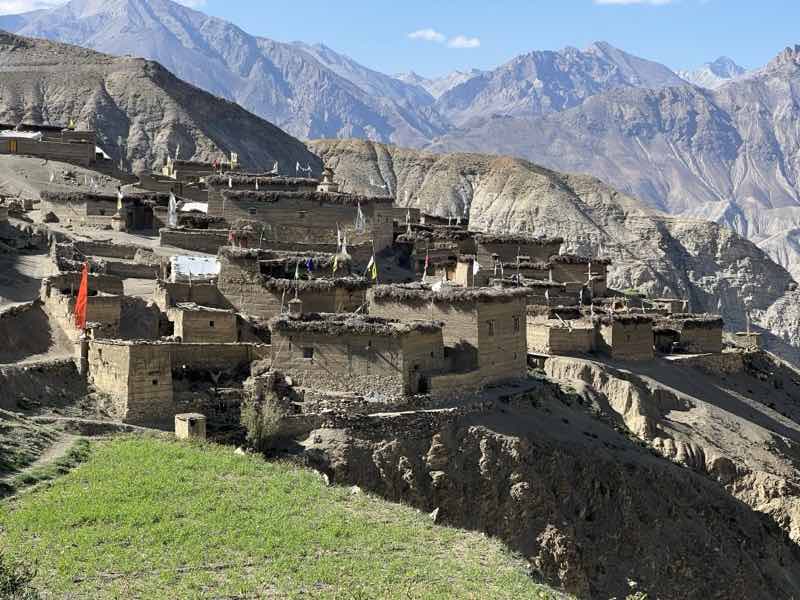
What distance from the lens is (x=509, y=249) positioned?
48.9 meters

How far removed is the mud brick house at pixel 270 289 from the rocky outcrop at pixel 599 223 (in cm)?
5979

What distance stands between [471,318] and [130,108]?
65.6 meters

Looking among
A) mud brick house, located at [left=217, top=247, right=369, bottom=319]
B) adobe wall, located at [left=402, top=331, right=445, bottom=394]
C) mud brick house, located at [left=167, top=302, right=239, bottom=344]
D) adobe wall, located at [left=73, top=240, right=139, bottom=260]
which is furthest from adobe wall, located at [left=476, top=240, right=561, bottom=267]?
mud brick house, located at [left=167, top=302, right=239, bottom=344]

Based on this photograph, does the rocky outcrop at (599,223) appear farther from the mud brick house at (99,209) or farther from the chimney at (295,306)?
the chimney at (295,306)

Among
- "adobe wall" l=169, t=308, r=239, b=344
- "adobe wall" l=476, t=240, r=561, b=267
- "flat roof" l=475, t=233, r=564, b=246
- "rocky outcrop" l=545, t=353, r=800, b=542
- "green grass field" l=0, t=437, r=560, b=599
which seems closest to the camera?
"green grass field" l=0, t=437, r=560, b=599

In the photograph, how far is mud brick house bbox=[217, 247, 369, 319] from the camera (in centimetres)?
3288

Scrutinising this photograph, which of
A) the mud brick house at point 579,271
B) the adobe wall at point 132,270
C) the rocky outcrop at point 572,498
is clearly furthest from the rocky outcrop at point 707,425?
the adobe wall at point 132,270

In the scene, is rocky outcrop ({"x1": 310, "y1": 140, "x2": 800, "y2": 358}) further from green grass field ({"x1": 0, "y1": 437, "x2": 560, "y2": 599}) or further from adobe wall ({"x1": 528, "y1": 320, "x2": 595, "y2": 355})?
green grass field ({"x1": 0, "y1": 437, "x2": 560, "y2": 599})

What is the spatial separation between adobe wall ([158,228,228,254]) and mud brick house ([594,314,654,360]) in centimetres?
1143

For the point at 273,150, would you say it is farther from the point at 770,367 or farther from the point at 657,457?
the point at 657,457

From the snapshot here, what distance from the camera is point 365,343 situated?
29.0 meters

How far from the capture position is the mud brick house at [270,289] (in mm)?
32875

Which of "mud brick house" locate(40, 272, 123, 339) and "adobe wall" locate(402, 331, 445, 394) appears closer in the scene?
"mud brick house" locate(40, 272, 123, 339)

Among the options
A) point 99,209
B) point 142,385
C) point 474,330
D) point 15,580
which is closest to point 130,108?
point 99,209
